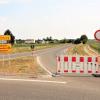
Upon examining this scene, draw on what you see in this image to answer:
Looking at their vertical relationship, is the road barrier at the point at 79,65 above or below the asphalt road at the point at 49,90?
above

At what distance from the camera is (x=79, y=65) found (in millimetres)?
18062

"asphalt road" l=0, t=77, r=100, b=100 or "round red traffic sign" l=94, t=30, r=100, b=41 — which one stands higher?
"round red traffic sign" l=94, t=30, r=100, b=41

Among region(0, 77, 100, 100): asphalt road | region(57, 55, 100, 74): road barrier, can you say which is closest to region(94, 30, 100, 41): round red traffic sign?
region(57, 55, 100, 74): road barrier

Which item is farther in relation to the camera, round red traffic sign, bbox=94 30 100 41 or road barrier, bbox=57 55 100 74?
round red traffic sign, bbox=94 30 100 41

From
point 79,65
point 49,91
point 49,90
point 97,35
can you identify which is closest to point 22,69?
point 79,65

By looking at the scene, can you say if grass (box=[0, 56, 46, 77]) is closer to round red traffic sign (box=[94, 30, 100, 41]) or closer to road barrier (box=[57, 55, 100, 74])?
road barrier (box=[57, 55, 100, 74])

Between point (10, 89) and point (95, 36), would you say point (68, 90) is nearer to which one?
point (10, 89)

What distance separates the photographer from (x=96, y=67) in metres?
18.0

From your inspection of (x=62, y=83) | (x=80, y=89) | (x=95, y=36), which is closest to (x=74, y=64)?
(x=95, y=36)

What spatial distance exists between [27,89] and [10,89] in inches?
22.0

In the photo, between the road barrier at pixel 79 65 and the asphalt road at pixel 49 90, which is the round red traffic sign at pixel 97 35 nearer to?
the road barrier at pixel 79 65

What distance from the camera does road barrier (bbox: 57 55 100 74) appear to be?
18.0m

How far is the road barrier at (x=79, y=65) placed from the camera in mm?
18047

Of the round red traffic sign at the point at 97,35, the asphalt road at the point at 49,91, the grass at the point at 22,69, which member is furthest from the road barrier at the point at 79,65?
the asphalt road at the point at 49,91
